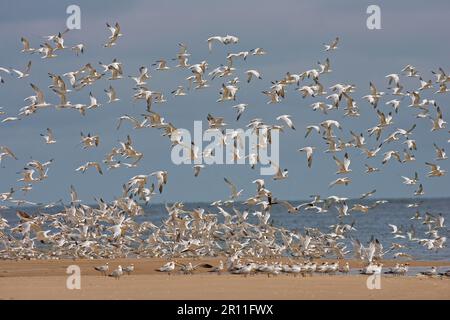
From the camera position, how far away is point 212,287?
34.6 metres

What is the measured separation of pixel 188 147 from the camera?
4778 cm

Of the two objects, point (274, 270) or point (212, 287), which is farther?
point (274, 270)

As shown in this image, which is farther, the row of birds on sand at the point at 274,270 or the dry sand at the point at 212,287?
the row of birds on sand at the point at 274,270

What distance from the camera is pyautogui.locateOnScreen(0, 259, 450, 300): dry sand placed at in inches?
1280

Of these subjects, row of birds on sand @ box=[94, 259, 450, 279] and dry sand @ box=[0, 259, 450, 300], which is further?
row of birds on sand @ box=[94, 259, 450, 279]

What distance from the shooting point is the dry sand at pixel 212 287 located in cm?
3250

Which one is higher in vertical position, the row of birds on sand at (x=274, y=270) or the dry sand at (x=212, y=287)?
the row of birds on sand at (x=274, y=270)

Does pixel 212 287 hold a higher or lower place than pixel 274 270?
lower

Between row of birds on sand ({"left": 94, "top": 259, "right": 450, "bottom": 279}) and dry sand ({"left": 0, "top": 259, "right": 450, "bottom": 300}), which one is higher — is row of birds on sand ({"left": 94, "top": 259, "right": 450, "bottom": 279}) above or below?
above
